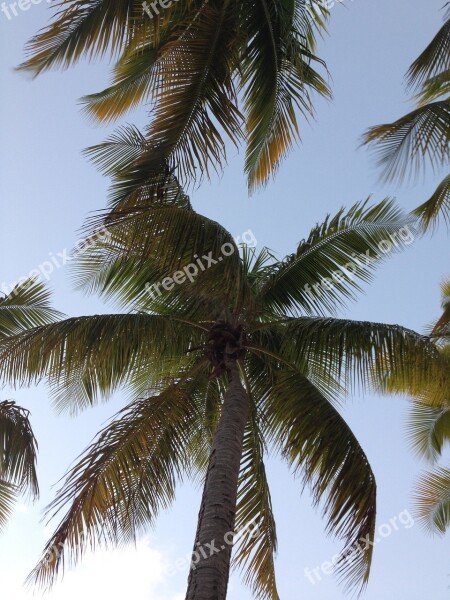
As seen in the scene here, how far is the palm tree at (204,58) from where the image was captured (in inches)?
339

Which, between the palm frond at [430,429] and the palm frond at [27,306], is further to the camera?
the palm frond at [430,429]

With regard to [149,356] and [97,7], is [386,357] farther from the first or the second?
[97,7]

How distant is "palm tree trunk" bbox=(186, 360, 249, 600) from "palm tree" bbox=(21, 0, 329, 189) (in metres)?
2.78

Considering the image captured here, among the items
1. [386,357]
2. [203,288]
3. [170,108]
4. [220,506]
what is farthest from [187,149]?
[220,506]

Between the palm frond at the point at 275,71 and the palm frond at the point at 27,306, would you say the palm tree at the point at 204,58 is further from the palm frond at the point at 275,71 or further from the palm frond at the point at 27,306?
the palm frond at the point at 27,306

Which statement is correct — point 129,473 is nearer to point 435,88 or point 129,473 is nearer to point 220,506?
point 220,506

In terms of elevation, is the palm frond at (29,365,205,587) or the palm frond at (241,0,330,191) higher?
the palm frond at (241,0,330,191)

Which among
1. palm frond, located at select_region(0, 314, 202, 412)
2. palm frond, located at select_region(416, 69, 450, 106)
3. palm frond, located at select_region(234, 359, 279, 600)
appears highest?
palm frond, located at select_region(416, 69, 450, 106)

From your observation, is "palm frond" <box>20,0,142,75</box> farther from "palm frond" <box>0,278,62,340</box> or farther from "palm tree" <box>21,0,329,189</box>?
"palm frond" <box>0,278,62,340</box>

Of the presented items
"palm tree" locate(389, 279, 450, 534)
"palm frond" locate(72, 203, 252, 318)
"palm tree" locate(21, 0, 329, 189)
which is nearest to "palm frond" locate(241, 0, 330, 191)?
"palm tree" locate(21, 0, 329, 189)

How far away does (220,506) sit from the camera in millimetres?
7414

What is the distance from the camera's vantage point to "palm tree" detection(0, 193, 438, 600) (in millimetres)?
7480

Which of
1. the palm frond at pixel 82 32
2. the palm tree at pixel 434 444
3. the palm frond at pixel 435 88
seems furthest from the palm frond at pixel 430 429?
the palm frond at pixel 82 32

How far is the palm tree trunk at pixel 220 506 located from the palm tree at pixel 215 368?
1 centimetres
